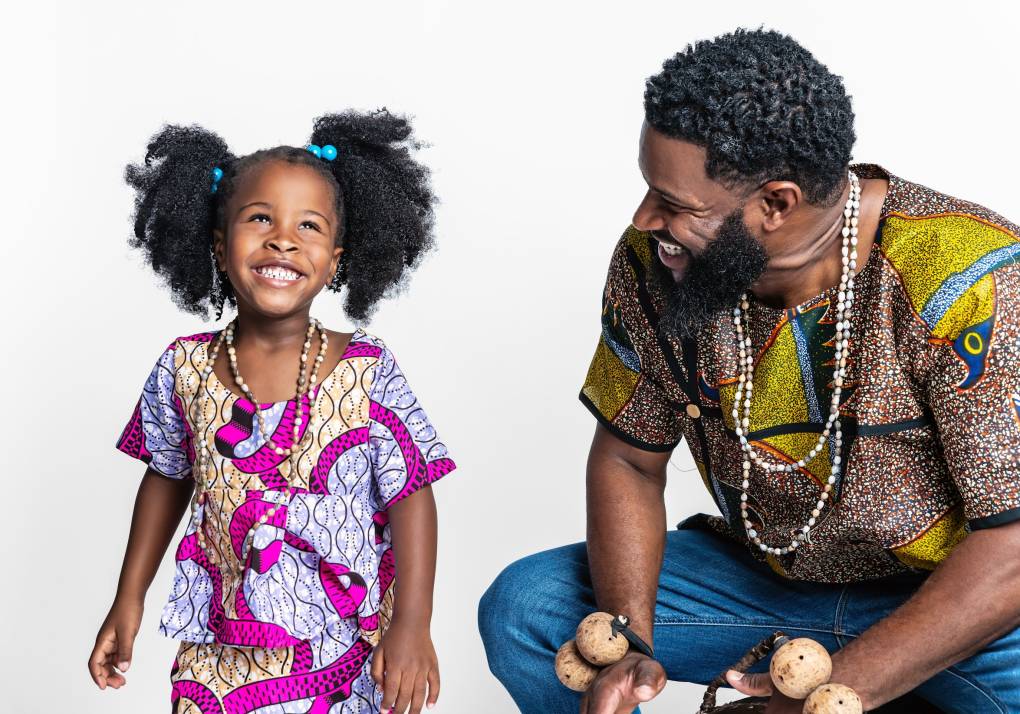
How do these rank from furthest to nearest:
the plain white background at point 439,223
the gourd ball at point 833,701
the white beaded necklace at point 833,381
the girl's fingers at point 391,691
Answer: the plain white background at point 439,223 → the girl's fingers at point 391,691 → the white beaded necklace at point 833,381 → the gourd ball at point 833,701

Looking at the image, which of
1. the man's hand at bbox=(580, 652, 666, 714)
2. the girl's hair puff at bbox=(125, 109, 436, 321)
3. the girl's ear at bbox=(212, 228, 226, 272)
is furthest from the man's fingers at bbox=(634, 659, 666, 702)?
the girl's ear at bbox=(212, 228, 226, 272)

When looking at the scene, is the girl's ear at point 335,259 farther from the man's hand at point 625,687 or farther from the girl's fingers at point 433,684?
the man's hand at point 625,687

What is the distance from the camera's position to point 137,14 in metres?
3.48

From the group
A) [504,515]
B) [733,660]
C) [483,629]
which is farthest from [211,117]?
[733,660]

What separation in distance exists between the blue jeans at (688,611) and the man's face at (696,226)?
22.6 inches

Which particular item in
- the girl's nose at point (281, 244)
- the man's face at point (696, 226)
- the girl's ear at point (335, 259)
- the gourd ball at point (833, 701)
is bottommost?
the gourd ball at point (833, 701)

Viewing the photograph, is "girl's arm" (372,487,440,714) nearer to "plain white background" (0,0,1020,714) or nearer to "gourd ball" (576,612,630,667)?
"gourd ball" (576,612,630,667)

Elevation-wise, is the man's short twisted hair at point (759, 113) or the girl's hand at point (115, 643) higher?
the man's short twisted hair at point (759, 113)

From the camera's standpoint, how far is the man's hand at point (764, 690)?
2.04 m

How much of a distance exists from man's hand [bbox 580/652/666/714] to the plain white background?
3.97ft

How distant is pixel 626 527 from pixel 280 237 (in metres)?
0.78

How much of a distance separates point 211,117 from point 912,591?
200 cm

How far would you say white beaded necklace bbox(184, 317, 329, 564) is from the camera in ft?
7.57

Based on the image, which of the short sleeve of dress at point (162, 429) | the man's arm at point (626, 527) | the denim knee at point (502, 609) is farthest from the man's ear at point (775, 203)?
the short sleeve of dress at point (162, 429)
